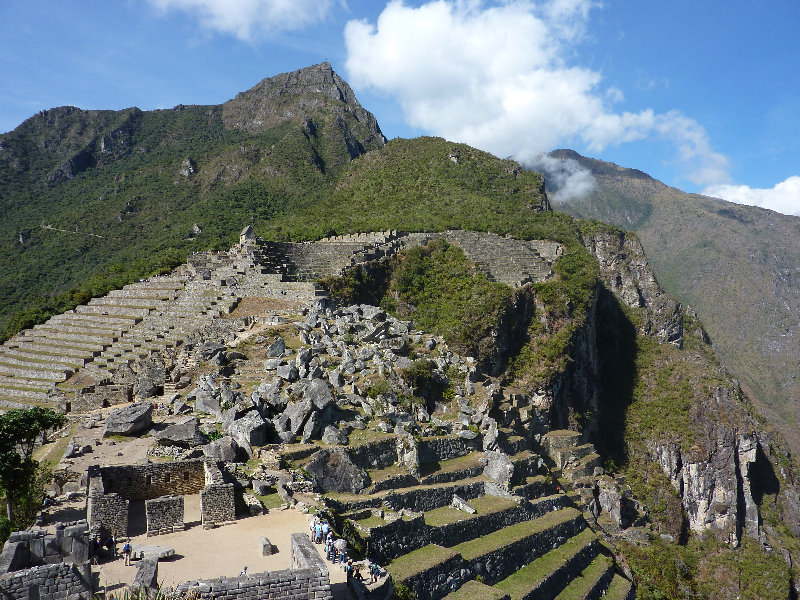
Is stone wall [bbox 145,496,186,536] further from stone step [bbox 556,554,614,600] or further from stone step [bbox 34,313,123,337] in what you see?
stone step [bbox 34,313,123,337]

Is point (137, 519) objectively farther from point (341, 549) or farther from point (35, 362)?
point (35, 362)

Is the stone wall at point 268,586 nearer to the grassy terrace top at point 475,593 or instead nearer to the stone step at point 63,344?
the grassy terrace top at point 475,593

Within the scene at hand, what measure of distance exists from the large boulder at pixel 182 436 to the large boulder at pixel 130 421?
142 cm

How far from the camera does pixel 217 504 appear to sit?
10.8 metres

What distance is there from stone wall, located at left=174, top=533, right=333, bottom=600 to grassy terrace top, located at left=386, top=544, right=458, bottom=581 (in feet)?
16.7

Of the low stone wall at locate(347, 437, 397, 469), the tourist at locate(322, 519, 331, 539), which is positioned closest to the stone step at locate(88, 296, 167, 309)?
the low stone wall at locate(347, 437, 397, 469)

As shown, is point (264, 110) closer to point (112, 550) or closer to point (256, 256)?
point (256, 256)

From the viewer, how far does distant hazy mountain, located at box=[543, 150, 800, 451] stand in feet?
300

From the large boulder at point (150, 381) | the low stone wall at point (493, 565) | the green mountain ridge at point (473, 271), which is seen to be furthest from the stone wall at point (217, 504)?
the green mountain ridge at point (473, 271)

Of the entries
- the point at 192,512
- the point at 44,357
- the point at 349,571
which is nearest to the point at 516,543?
the point at 349,571

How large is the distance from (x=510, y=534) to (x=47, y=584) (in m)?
13.0

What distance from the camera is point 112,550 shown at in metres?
9.13

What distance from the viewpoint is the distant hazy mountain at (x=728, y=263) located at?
9144cm

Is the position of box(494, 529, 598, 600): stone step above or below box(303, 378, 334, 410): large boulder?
below
